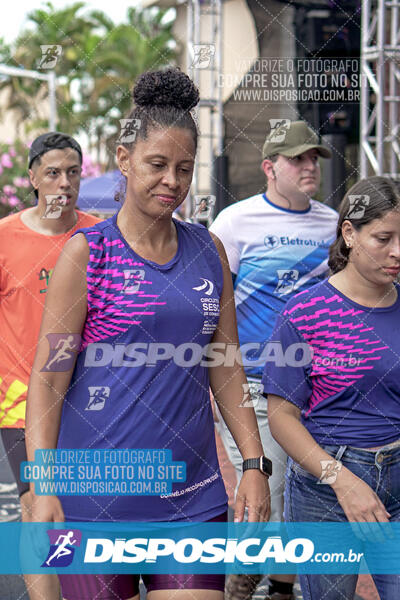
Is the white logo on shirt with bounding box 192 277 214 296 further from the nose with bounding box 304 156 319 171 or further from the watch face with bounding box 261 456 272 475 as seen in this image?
the nose with bounding box 304 156 319 171

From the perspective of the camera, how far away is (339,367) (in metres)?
2.48

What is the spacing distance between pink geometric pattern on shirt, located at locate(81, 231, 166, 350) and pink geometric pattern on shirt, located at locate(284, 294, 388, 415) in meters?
0.59

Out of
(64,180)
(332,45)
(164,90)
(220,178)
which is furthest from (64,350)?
(220,178)

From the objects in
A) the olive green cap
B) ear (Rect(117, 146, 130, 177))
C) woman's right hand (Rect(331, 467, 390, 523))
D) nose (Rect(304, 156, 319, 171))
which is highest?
the olive green cap

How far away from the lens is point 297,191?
13.3 ft

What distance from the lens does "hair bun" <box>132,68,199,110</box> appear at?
228 centimetres

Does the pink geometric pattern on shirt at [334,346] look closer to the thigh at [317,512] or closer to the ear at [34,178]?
the thigh at [317,512]

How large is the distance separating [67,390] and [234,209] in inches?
82.7

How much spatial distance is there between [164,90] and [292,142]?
2.00 meters

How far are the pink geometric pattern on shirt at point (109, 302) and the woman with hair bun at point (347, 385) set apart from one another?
590 mm

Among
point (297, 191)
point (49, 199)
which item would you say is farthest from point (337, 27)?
point (49, 199)

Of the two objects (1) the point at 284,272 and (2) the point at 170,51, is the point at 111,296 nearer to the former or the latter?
Result: (1) the point at 284,272

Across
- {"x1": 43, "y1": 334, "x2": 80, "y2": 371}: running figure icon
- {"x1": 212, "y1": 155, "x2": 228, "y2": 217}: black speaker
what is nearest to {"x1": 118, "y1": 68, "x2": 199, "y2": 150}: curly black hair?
{"x1": 43, "y1": 334, "x2": 80, "y2": 371}: running figure icon

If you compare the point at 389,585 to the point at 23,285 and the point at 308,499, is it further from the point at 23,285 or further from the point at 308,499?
the point at 23,285
